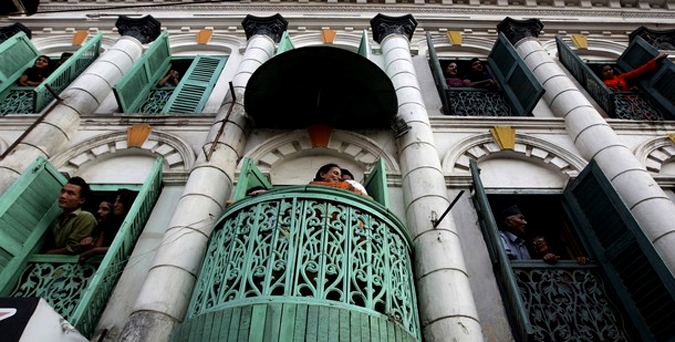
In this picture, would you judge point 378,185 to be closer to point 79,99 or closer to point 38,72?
point 79,99

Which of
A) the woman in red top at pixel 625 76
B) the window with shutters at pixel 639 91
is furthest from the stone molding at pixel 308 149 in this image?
the woman in red top at pixel 625 76

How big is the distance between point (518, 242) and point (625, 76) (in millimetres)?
6102

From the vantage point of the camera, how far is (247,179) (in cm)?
653

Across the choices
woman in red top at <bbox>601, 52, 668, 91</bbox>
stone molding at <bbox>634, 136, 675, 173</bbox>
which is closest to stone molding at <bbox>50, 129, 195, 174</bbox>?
stone molding at <bbox>634, 136, 675, 173</bbox>

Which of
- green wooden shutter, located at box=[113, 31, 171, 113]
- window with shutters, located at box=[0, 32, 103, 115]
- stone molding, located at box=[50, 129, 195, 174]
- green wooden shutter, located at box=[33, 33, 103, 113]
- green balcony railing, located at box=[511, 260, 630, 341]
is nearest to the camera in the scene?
green balcony railing, located at box=[511, 260, 630, 341]

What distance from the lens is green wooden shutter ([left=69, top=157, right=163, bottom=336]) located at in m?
5.27

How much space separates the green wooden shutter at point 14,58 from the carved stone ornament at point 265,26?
4.80 m

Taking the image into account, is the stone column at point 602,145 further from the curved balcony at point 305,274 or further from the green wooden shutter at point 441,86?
the curved balcony at point 305,274

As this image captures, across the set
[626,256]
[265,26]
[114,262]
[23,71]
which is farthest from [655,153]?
[23,71]

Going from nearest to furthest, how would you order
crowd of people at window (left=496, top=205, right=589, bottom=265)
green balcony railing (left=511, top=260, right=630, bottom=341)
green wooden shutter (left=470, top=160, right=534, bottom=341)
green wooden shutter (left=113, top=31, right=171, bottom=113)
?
green wooden shutter (left=470, top=160, right=534, bottom=341) → green balcony railing (left=511, top=260, right=630, bottom=341) → crowd of people at window (left=496, top=205, right=589, bottom=265) → green wooden shutter (left=113, top=31, right=171, bottom=113)

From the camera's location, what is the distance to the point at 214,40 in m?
12.4

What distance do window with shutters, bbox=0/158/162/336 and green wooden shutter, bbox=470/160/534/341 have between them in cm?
454

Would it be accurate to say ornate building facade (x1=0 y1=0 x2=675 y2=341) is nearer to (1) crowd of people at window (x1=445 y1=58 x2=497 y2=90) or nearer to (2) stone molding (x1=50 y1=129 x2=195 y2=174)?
(2) stone molding (x1=50 y1=129 x2=195 y2=174)

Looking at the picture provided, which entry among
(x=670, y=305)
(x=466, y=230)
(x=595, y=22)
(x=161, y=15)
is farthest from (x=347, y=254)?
(x=595, y=22)
